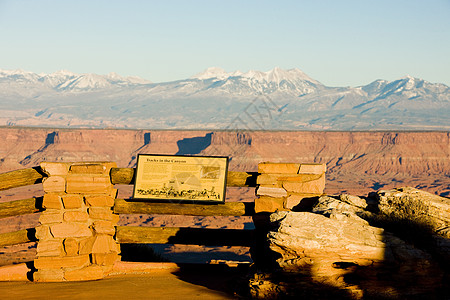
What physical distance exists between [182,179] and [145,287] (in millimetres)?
2227

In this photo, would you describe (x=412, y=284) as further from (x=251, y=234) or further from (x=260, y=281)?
(x=251, y=234)

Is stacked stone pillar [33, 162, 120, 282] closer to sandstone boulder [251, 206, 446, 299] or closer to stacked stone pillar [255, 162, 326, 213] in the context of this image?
stacked stone pillar [255, 162, 326, 213]

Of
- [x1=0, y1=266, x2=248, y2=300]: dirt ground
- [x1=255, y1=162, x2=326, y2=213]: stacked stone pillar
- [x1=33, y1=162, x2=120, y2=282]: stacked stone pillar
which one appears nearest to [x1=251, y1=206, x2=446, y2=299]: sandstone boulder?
[x1=0, y1=266, x2=248, y2=300]: dirt ground

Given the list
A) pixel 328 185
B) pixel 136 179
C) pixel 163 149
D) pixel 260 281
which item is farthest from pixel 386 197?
pixel 163 149

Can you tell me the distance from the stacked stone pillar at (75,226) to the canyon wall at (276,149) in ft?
347

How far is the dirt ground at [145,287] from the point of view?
25.5 feet

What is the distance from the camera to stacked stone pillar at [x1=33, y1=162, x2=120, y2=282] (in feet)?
30.3

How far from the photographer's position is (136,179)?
9.63m

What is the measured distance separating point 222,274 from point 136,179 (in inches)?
93.1

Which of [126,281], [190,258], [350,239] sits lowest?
[190,258]

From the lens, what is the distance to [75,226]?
367 inches

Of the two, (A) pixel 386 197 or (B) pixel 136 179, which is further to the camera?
(B) pixel 136 179

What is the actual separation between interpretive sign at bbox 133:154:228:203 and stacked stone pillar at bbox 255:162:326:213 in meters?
0.73

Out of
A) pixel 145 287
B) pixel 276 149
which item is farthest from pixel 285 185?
pixel 276 149
